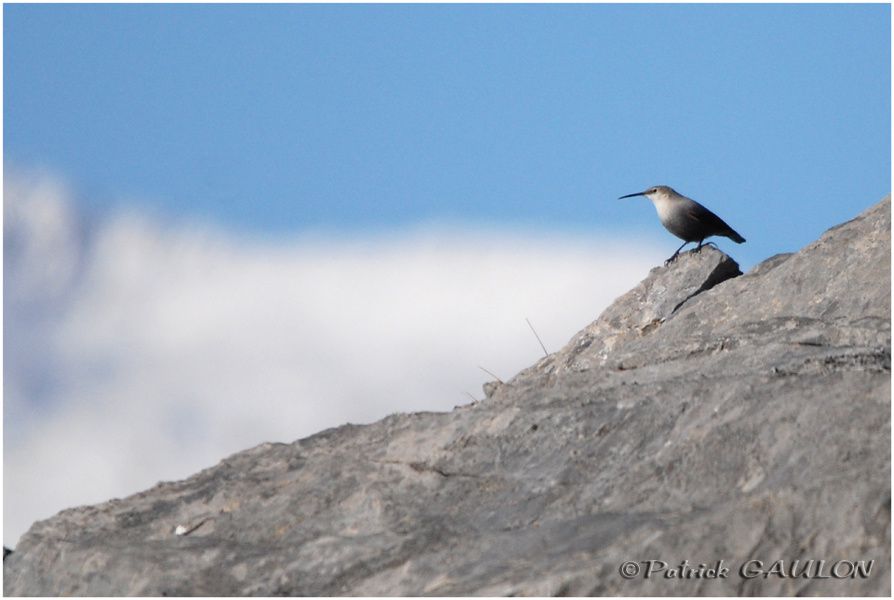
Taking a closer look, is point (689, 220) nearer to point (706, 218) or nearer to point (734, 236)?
point (706, 218)

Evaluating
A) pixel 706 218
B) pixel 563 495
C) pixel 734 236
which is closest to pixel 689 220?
pixel 706 218

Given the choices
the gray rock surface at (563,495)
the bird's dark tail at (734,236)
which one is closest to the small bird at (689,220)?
the bird's dark tail at (734,236)

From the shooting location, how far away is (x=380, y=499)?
9883 millimetres

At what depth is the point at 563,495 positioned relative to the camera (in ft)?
30.8

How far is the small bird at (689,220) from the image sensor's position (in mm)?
19531

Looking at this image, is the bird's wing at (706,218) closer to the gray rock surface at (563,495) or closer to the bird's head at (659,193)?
the bird's head at (659,193)

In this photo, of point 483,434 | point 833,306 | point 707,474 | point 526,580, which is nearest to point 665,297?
point 833,306

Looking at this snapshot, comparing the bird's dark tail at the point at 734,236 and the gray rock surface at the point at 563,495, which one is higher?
the bird's dark tail at the point at 734,236

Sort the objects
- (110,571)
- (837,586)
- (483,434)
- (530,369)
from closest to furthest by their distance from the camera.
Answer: (837,586)
(110,571)
(483,434)
(530,369)

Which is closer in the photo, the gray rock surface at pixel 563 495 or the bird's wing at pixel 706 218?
the gray rock surface at pixel 563 495

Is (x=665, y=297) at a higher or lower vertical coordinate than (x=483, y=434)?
higher

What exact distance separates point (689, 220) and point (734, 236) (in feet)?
3.98

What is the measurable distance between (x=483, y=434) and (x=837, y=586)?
3336 millimetres

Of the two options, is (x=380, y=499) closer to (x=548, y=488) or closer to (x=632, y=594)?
(x=548, y=488)
